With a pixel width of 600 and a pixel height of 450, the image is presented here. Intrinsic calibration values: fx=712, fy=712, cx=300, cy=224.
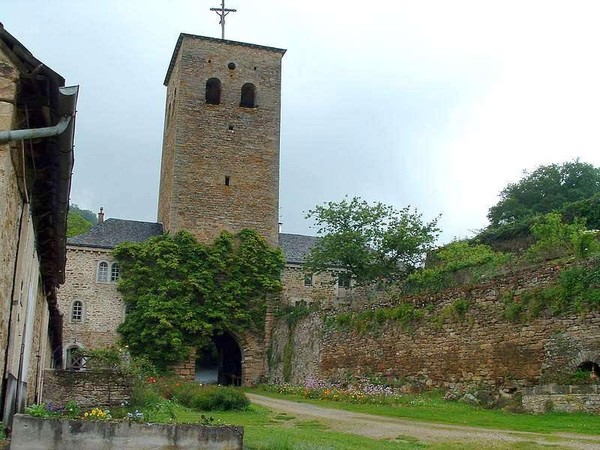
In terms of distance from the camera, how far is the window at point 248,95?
43.2 meters

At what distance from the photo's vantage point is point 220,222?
4000 centimetres

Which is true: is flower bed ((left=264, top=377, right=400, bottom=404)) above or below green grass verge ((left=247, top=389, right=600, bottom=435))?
above

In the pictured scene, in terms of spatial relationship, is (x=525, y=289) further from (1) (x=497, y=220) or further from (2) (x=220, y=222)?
(1) (x=497, y=220)

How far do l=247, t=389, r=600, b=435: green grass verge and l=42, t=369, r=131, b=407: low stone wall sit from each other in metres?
6.58

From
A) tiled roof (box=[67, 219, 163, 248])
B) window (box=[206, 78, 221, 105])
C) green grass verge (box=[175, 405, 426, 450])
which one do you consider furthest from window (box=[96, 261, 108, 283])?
green grass verge (box=[175, 405, 426, 450])

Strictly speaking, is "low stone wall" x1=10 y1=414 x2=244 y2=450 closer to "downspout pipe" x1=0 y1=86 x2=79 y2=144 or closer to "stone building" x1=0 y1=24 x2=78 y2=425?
"stone building" x1=0 y1=24 x2=78 y2=425

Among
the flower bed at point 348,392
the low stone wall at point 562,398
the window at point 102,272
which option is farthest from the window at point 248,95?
the low stone wall at point 562,398

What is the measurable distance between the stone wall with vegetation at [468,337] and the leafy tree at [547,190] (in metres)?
30.9

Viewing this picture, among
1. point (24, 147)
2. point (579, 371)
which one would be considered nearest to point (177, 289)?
point (579, 371)

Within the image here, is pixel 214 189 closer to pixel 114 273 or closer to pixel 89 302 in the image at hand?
pixel 114 273

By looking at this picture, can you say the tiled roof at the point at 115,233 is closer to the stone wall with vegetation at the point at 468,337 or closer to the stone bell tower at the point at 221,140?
the stone bell tower at the point at 221,140

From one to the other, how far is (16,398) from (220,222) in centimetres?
3160

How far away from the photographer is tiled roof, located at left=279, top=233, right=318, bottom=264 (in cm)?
4255

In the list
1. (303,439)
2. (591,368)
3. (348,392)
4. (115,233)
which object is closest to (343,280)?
(115,233)
